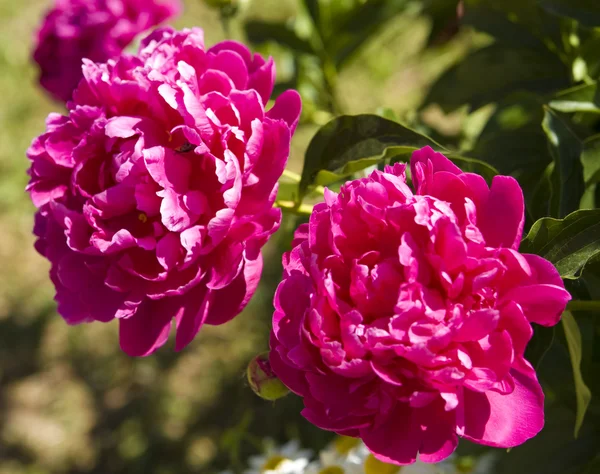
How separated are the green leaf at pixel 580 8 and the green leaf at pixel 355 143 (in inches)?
9.8

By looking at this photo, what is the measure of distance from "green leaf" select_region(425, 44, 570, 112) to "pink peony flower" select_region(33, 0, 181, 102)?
0.49 meters

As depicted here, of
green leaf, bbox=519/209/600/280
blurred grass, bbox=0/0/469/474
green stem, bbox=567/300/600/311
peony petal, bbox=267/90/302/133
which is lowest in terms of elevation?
blurred grass, bbox=0/0/469/474

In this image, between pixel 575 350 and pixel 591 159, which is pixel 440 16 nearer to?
pixel 591 159

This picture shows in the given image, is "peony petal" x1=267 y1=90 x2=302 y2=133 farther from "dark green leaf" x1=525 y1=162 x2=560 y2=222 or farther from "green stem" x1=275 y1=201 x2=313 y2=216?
"dark green leaf" x1=525 y1=162 x2=560 y2=222

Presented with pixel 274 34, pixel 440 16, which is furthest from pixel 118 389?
pixel 440 16

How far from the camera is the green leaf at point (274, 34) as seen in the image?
1159 mm

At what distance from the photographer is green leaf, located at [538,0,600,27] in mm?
763

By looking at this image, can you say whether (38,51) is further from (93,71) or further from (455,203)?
(455,203)

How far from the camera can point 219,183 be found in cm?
63

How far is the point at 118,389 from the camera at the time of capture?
76.4 inches

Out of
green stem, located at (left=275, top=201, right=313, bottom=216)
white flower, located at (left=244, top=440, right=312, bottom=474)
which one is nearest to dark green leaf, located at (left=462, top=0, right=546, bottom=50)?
green stem, located at (left=275, top=201, right=313, bottom=216)

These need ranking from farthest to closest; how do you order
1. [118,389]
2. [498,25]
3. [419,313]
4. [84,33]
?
[118,389], [84,33], [498,25], [419,313]

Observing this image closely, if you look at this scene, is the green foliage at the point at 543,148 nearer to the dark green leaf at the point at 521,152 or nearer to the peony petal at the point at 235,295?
the dark green leaf at the point at 521,152

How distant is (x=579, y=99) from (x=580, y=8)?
113 mm
